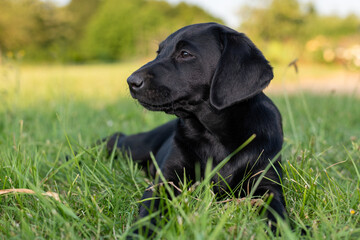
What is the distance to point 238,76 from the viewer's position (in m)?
1.99

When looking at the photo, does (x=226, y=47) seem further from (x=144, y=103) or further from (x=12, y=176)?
(x=12, y=176)

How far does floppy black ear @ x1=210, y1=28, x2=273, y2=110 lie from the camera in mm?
1973

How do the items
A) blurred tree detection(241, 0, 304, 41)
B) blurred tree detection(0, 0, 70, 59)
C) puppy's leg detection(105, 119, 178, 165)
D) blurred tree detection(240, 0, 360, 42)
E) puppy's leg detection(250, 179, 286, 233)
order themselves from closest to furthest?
puppy's leg detection(250, 179, 286, 233), puppy's leg detection(105, 119, 178, 165), blurred tree detection(240, 0, 360, 42), blurred tree detection(241, 0, 304, 41), blurred tree detection(0, 0, 70, 59)

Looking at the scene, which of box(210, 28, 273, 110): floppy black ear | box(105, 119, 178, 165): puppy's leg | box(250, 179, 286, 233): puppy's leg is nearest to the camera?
box(250, 179, 286, 233): puppy's leg

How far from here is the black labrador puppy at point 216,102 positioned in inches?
78.8

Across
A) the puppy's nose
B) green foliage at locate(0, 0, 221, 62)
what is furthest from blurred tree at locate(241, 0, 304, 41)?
the puppy's nose

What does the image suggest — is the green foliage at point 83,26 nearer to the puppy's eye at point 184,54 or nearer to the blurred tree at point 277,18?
the blurred tree at point 277,18

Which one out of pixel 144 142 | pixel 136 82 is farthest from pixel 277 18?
pixel 136 82

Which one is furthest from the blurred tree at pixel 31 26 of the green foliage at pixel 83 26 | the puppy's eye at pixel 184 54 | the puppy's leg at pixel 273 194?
the puppy's leg at pixel 273 194

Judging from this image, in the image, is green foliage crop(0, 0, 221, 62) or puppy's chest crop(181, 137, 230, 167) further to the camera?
green foliage crop(0, 0, 221, 62)

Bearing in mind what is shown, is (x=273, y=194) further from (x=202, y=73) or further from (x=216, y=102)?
(x=202, y=73)

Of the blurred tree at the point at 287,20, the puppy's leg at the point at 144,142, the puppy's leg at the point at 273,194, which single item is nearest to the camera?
the puppy's leg at the point at 273,194

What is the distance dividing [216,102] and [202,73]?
0.75 ft

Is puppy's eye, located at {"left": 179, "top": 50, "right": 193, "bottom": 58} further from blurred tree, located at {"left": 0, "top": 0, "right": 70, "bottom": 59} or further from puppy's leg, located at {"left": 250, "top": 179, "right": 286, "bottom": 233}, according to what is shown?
blurred tree, located at {"left": 0, "top": 0, "right": 70, "bottom": 59}
